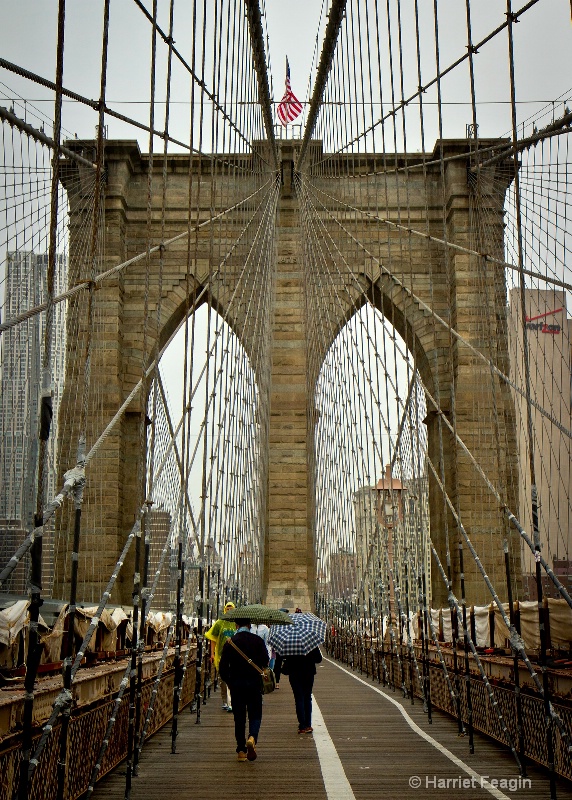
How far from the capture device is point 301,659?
6883 millimetres

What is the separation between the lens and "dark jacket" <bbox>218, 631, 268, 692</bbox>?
5.82 meters

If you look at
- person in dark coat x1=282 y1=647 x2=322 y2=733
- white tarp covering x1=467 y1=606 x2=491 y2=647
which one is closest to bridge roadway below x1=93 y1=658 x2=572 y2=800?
person in dark coat x1=282 y1=647 x2=322 y2=733

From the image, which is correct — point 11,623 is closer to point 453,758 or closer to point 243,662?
point 243,662

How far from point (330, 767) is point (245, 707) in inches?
27.4

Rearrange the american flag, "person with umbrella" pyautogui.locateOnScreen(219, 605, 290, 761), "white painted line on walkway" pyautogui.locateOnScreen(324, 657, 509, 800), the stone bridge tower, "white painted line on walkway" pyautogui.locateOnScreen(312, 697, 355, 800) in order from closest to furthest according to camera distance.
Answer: "white painted line on walkway" pyautogui.locateOnScreen(324, 657, 509, 800)
"white painted line on walkway" pyautogui.locateOnScreen(312, 697, 355, 800)
"person with umbrella" pyautogui.locateOnScreen(219, 605, 290, 761)
the stone bridge tower
the american flag

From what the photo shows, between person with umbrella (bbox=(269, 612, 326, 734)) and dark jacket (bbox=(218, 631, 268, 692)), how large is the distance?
0.98 meters

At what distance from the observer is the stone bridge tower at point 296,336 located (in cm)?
2022

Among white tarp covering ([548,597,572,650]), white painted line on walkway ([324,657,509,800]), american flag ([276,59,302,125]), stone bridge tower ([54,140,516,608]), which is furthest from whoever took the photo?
american flag ([276,59,302,125])

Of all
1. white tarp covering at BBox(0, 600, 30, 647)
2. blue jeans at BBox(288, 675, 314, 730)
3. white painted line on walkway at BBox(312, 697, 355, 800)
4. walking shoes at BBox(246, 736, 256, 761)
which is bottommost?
white painted line on walkway at BBox(312, 697, 355, 800)

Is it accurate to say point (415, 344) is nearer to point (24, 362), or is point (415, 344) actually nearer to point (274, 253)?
point (274, 253)

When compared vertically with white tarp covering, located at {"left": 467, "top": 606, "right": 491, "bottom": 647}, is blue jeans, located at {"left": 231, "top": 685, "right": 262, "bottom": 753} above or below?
below

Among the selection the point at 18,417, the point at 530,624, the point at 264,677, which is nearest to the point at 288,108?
the point at 18,417

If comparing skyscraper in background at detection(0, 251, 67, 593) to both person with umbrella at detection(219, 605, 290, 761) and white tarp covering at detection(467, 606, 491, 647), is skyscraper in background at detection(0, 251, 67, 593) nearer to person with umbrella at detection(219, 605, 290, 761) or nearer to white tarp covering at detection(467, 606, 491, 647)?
person with umbrella at detection(219, 605, 290, 761)

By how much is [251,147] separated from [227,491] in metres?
6.87
